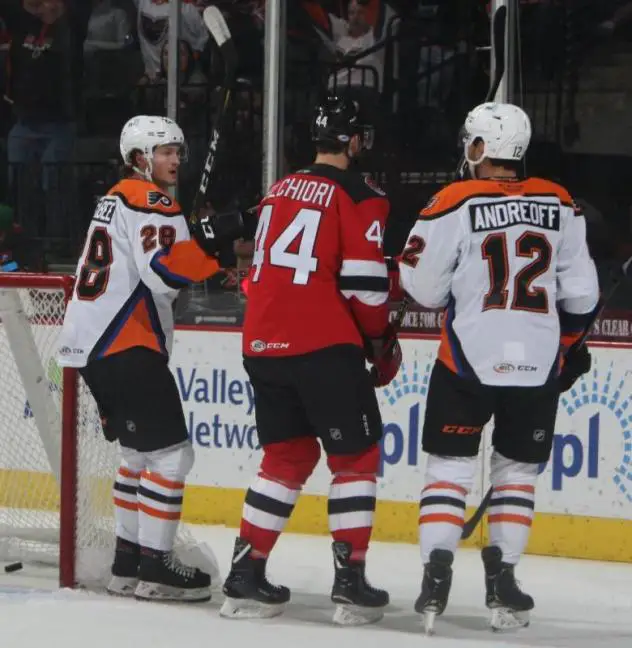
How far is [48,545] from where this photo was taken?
4508 mm

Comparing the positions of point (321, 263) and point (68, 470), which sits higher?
point (321, 263)

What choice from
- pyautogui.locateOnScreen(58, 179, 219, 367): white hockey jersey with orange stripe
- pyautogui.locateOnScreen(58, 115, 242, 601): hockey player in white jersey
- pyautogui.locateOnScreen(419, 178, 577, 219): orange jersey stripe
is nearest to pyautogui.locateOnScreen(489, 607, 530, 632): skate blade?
pyautogui.locateOnScreen(58, 115, 242, 601): hockey player in white jersey

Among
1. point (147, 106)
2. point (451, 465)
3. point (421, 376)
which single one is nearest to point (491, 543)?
point (451, 465)

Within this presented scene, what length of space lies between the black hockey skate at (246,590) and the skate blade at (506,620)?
0.56m

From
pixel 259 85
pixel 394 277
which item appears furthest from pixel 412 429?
pixel 259 85

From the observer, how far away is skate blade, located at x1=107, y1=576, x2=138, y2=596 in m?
4.00

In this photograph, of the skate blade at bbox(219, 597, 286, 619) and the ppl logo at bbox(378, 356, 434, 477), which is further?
the ppl logo at bbox(378, 356, 434, 477)

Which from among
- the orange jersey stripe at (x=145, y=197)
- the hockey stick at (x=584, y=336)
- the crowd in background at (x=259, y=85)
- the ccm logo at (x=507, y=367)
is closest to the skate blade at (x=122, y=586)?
the hockey stick at (x=584, y=336)

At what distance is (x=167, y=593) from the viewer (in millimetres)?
3965

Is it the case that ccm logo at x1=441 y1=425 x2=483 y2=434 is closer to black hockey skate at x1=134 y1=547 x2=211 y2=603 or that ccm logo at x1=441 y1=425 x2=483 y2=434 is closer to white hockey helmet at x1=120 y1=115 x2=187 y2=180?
black hockey skate at x1=134 y1=547 x2=211 y2=603

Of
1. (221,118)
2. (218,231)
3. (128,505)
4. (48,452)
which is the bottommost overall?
(128,505)

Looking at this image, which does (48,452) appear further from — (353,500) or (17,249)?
(17,249)

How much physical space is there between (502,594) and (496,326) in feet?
2.21

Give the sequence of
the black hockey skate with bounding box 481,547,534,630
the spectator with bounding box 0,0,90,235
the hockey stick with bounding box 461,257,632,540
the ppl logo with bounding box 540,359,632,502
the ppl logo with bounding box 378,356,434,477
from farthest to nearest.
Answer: the spectator with bounding box 0,0,90,235
the ppl logo with bounding box 378,356,434,477
the ppl logo with bounding box 540,359,632,502
the hockey stick with bounding box 461,257,632,540
the black hockey skate with bounding box 481,547,534,630
